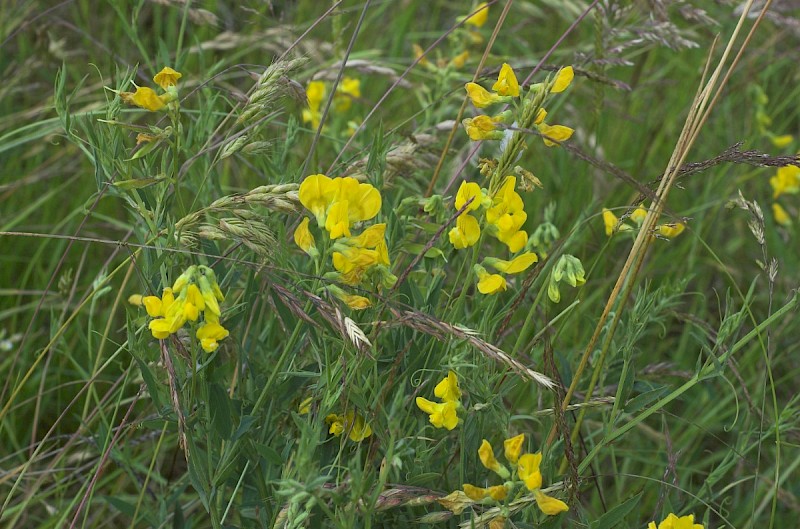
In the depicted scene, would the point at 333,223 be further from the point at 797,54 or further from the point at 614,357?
the point at 797,54

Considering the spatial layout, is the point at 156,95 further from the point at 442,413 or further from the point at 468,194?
the point at 442,413

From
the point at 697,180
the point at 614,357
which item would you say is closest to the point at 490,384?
the point at 614,357

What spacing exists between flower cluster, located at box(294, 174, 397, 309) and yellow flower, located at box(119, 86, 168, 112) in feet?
0.85

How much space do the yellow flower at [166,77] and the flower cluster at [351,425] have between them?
0.54 m

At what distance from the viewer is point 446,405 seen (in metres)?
1.31

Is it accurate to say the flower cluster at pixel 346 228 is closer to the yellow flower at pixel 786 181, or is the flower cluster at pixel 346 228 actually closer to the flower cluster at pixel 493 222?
the flower cluster at pixel 493 222

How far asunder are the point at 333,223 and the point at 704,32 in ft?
9.51

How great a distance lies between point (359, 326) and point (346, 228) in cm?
21

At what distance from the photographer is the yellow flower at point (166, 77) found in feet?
4.36

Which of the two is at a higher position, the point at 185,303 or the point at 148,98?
the point at 148,98

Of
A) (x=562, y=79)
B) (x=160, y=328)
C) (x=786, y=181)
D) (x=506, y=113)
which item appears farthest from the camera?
(x=786, y=181)

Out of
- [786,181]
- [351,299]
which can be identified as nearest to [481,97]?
[351,299]

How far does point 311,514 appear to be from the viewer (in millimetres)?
1336

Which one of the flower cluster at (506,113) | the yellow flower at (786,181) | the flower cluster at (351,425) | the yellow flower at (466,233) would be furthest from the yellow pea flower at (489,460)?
the yellow flower at (786,181)
